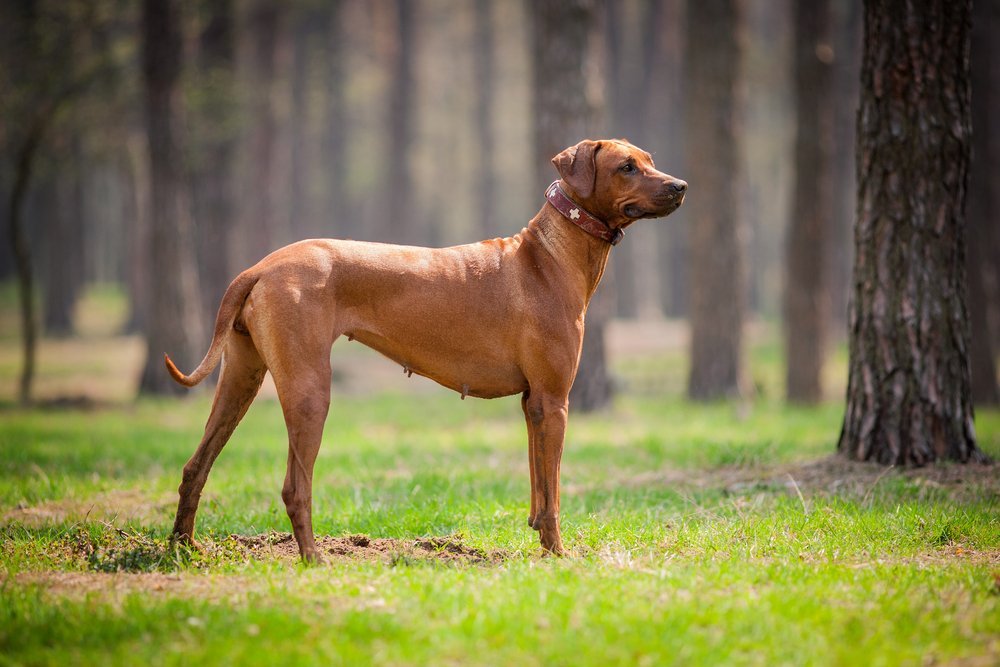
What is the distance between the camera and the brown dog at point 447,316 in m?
4.66

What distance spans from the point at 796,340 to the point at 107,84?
12.7 m

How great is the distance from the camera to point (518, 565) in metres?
4.71

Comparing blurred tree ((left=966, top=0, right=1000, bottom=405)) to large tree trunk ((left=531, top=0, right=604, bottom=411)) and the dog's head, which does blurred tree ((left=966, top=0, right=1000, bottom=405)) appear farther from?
the dog's head

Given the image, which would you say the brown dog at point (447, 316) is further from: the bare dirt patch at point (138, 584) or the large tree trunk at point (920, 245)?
the large tree trunk at point (920, 245)

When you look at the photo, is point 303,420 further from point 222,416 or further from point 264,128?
point 264,128

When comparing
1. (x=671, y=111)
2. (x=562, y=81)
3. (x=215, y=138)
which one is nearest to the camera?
(x=562, y=81)

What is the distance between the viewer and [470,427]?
1134 centimetres

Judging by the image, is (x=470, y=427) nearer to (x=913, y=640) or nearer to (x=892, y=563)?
(x=892, y=563)

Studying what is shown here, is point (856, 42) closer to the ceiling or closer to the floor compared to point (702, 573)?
closer to the ceiling

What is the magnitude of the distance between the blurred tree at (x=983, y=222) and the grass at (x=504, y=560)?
3.10 m

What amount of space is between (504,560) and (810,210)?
9475 mm

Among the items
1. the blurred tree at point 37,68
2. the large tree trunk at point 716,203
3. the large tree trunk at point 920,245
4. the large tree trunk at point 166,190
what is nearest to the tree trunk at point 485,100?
the blurred tree at point 37,68

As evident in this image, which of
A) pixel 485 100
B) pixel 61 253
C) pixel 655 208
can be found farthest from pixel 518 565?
pixel 485 100

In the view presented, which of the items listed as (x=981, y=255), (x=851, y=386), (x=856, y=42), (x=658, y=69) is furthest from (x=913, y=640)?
(x=658, y=69)
